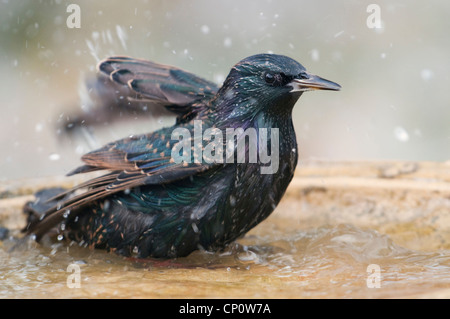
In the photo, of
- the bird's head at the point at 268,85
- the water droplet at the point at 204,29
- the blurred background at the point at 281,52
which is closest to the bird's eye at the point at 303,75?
the bird's head at the point at 268,85

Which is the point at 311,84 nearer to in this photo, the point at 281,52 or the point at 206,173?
the point at 206,173

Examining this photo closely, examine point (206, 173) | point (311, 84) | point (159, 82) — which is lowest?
point (206, 173)

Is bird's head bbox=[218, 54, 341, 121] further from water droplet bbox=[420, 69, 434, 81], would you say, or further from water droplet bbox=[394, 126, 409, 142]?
water droplet bbox=[420, 69, 434, 81]

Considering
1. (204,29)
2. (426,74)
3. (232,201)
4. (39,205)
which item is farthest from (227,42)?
(232,201)

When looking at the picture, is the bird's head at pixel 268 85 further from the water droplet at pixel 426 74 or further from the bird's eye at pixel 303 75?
the water droplet at pixel 426 74

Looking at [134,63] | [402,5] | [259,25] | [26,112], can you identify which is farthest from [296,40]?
[134,63]

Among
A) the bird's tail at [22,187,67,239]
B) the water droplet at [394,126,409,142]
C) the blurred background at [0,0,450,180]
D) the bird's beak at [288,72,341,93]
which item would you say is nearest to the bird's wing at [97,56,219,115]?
the bird's beak at [288,72,341,93]
